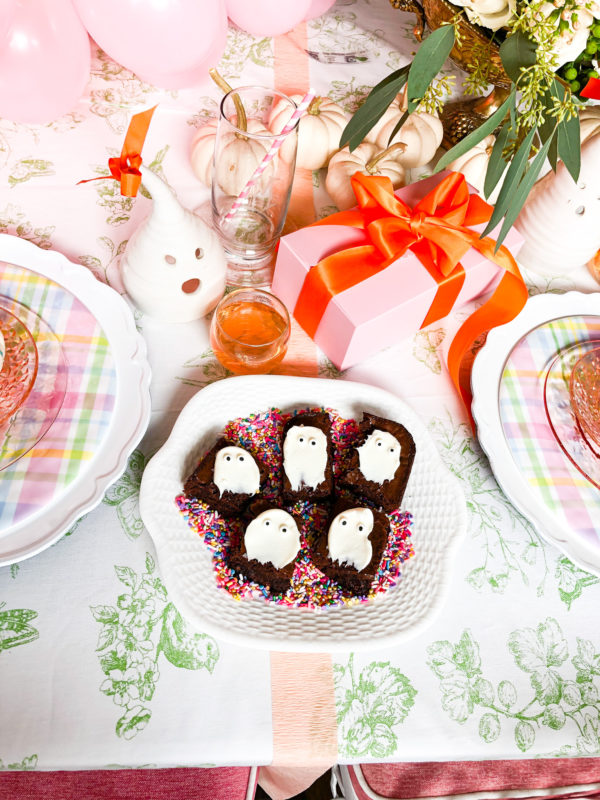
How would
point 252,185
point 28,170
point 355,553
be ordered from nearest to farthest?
1. point 355,553
2. point 252,185
3. point 28,170

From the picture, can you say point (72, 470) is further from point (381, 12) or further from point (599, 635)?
point (381, 12)

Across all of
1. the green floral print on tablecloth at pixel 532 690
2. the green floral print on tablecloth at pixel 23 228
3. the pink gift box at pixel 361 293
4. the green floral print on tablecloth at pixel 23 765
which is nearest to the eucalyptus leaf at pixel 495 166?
the pink gift box at pixel 361 293

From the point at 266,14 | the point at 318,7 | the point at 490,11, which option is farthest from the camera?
the point at 318,7

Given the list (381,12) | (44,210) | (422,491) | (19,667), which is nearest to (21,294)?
(44,210)

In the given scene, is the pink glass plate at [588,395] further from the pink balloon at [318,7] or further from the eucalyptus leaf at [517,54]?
the pink balloon at [318,7]

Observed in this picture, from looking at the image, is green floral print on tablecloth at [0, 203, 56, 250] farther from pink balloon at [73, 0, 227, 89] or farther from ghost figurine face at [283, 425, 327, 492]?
ghost figurine face at [283, 425, 327, 492]

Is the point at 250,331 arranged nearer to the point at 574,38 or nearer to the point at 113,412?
the point at 113,412

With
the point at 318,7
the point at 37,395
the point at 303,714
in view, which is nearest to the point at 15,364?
the point at 37,395

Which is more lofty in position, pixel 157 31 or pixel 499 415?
pixel 157 31
